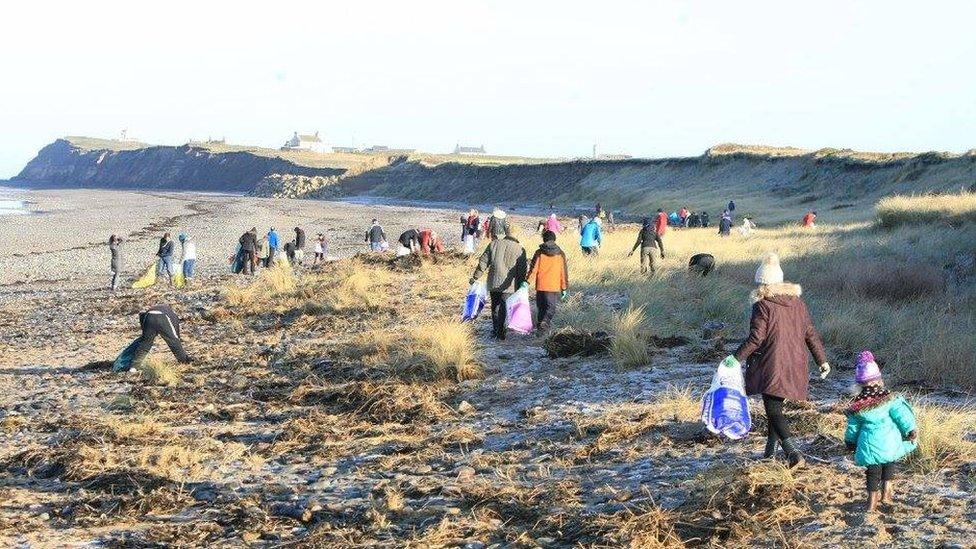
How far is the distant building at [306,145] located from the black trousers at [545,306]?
172 metres

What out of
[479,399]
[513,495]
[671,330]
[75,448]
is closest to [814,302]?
[671,330]

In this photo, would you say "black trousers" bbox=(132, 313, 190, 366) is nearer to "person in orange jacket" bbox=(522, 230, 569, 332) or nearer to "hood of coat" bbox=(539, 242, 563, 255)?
"person in orange jacket" bbox=(522, 230, 569, 332)

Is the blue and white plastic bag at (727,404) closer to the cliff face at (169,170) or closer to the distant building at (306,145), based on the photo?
the cliff face at (169,170)

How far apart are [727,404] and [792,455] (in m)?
A: 0.66

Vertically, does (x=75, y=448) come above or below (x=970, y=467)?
below

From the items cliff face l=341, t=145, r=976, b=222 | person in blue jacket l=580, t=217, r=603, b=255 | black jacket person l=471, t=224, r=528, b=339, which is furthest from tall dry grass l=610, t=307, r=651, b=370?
cliff face l=341, t=145, r=976, b=222

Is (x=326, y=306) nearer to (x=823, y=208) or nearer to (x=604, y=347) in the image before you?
(x=604, y=347)

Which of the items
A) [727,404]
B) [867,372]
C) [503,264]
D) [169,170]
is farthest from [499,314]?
[169,170]

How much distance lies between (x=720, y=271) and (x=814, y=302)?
4642mm

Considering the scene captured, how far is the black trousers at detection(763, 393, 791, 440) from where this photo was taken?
20.6 ft

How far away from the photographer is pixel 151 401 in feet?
33.6

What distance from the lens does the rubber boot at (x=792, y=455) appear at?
6.18m

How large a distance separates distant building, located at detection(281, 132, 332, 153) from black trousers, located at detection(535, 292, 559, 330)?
Result: 564 feet

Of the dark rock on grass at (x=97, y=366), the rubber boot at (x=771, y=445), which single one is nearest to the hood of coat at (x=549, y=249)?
the rubber boot at (x=771, y=445)
